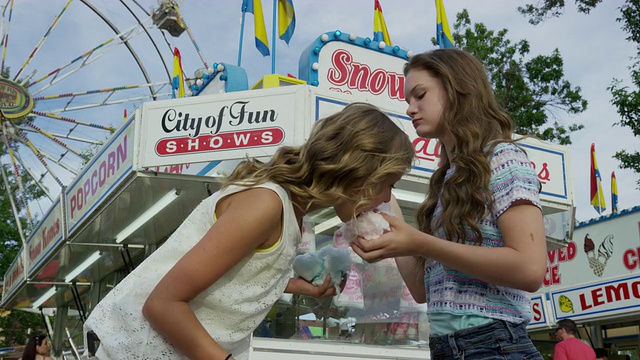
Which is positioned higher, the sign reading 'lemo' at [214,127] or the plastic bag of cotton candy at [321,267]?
the sign reading 'lemo' at [214,127]

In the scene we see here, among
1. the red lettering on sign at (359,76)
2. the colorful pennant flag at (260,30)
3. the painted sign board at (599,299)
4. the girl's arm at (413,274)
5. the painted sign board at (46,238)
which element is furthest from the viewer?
the painted sign board at (599,299)

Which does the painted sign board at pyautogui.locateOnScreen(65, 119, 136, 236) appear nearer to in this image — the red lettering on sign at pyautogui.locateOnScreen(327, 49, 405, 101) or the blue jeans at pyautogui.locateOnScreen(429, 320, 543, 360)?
the red lettering on sign at pyautogui.locateOnScreen(327, 49, 405, 101)

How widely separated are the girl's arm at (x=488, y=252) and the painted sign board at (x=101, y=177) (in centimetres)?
478

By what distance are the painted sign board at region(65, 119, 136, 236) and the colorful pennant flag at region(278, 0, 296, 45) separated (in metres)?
2.84

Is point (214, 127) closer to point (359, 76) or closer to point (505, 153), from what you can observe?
point (359, 76)

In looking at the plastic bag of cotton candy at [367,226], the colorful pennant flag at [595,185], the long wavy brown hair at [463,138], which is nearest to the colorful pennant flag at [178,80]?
Result: the long wavy brown hair at [463,138]

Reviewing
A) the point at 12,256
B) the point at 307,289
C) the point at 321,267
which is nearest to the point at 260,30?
the point at 321,267

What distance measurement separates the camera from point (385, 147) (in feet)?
5.76

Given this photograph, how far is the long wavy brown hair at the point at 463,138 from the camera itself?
5.83ft

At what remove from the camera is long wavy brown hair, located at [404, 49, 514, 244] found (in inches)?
69.9

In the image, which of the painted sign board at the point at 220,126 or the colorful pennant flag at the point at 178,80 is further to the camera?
the colorful pennant flag at the point at 178,80

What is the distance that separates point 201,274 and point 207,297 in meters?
0.11

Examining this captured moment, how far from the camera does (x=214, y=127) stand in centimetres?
595

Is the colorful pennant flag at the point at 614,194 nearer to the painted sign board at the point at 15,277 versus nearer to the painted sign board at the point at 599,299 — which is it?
the painted sign board at the point at 599,299
